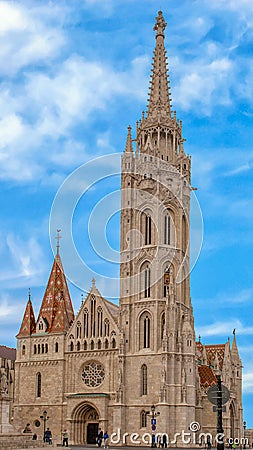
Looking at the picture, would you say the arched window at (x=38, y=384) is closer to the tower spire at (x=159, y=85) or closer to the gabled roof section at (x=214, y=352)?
the gabled roof section at (x=214, y=352)

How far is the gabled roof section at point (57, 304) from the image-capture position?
69188 millimetres

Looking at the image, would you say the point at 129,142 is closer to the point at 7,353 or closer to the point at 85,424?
the point at 85,424

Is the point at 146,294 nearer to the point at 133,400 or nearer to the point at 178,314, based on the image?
the point at 178,314

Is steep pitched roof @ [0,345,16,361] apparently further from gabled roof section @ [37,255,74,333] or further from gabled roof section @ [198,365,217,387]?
gabled roof section @ [198,365,217,387]

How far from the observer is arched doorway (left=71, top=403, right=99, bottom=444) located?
65125 mm

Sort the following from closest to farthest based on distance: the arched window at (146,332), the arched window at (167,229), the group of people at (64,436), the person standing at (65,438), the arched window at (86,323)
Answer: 1. the group of people at (64,436)
2. the person standing at (65,438)
3. the arched window at (146,332)
4. the arched window at (86,323)
5. the arched window at (167,229)

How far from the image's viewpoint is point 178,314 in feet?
213

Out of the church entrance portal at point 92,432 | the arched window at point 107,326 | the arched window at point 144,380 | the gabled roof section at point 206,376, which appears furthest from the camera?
the gabled roof section at point 206,376

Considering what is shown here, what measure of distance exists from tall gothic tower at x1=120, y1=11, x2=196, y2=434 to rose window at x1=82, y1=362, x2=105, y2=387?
2.87 m

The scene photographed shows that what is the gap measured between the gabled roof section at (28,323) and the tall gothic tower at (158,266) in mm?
10873

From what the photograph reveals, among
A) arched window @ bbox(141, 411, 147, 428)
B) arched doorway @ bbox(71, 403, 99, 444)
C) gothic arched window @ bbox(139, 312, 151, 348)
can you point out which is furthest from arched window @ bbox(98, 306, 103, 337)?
arched window @ bbox(141, 411, 147, 428)

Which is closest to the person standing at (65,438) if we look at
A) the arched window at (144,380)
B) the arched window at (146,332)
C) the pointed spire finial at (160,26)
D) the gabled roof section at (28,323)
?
the arched window at (144,380)

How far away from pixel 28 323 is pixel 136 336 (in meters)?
12.9

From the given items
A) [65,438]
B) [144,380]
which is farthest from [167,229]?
[65,438]
